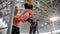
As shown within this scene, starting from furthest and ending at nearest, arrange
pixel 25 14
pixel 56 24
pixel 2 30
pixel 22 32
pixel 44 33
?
pixel 56 24 < pixel 44 33 < pixel 22 32 < pixel 2 30 < pixel 25 14

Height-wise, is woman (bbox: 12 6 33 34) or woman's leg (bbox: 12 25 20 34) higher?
woman (bbox: 12 6 33 34)

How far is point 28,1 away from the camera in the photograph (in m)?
1.84

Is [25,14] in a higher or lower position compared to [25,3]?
lower

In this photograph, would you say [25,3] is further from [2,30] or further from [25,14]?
[2,30]

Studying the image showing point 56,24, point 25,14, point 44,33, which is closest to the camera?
point 25,14

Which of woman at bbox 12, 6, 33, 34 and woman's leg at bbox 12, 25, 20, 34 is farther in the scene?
woman's leg at bbox 12, 25, 20, 34

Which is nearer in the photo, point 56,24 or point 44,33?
point 44,33

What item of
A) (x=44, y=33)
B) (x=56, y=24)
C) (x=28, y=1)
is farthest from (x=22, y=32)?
(x=28, y=1)

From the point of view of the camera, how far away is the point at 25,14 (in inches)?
65.3

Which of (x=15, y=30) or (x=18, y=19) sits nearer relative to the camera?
(x=18, y=19)

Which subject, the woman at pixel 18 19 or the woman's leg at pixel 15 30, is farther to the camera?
the woman's leg at pixel 15 30

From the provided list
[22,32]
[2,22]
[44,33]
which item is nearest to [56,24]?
[44,33]

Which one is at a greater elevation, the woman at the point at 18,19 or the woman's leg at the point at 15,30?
the woman at the point at 18,19

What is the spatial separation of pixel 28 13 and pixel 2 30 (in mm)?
1381
